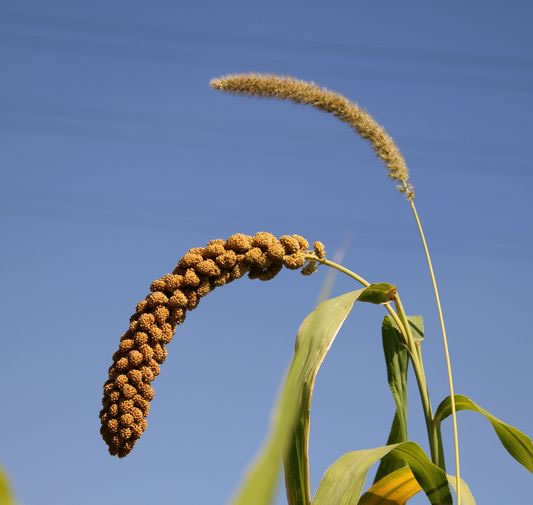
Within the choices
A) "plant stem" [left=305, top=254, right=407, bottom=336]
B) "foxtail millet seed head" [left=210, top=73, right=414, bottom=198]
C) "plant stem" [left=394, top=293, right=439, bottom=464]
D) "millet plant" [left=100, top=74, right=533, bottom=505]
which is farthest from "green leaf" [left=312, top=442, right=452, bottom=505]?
"foxtail millet seed head" [left=210, top=73, right=414, bottom=198]

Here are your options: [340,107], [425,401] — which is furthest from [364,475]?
[340,107]

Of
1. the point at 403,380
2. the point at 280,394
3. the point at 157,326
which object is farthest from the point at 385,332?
the point at 280,394

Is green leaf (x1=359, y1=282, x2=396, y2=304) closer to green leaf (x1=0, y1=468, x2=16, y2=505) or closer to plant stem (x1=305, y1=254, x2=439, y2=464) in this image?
plant stem (x1=305, y1=254, x2=439, y2=464)

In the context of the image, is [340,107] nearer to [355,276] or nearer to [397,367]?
[355,276]

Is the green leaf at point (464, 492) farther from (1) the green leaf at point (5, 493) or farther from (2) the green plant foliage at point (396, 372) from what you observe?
(1) the green leaf at point (5, 493)

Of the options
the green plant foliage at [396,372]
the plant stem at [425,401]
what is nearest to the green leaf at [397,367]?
the green plant foliage at [396,372]

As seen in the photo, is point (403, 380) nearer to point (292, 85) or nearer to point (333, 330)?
point (333, 330)

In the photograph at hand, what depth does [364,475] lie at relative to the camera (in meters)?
2.24

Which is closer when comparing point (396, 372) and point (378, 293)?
point (378, 293)

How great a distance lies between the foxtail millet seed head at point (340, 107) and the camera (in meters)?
2.87

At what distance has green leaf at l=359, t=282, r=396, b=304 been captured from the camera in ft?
8.51

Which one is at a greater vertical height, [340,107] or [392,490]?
[340,107]

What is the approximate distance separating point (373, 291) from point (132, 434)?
0.94m

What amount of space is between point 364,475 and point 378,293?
638 mm
